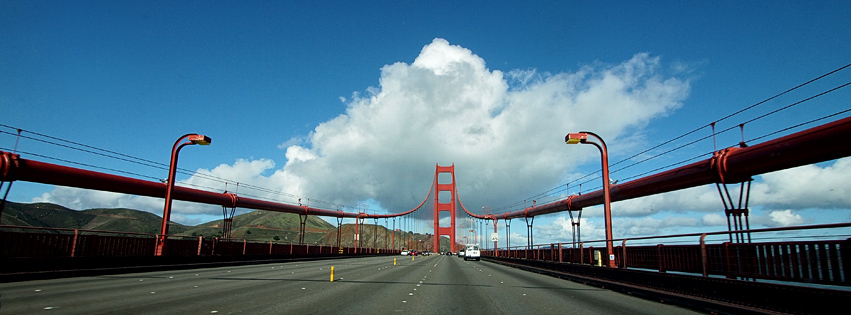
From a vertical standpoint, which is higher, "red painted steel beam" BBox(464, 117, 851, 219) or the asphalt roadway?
"red painted steel beam" BBox(464, 117, 851, 219)

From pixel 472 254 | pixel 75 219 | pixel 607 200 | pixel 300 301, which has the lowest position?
pixel 300 301

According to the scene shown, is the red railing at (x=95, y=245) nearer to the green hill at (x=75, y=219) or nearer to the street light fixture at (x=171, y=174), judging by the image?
the street light fixture at (x=171, y=174)

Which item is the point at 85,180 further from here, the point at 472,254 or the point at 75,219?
the point at 75,219

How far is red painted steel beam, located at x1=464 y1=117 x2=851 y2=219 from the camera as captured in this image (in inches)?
571

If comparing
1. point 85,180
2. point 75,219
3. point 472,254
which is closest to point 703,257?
point 85,180

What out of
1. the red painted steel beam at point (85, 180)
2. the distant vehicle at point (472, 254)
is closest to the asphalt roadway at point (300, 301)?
the red painted steel beam at point (85, 180)

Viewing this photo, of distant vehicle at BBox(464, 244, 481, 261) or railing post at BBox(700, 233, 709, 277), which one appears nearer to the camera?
railing post at BBox(700, 233, 709, 277)

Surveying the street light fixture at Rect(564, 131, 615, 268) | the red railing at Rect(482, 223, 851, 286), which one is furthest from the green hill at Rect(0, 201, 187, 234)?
the red railing at Rect(482, 223, 851, 286)

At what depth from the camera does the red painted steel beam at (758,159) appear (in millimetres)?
14505

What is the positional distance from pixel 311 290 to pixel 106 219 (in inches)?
8352

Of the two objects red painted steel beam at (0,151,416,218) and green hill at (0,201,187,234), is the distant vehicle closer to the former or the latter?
red painted steel beam at (0,151,416,218)

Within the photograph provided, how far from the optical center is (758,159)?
17.7 metres

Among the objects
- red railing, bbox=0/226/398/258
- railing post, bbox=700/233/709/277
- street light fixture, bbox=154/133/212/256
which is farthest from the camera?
street light fixture, bbox=154/133/212/256

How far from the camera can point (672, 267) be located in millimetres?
13117
